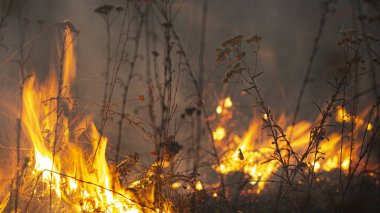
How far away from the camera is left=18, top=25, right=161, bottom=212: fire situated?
301 centimetres

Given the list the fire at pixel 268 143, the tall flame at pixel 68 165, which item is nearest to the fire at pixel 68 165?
the tall flame at pixel 68 165

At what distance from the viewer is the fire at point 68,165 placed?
3.01 m

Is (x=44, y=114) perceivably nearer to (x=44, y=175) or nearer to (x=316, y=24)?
(x=44, y=175)

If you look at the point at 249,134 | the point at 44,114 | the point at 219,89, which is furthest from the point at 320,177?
the point at 44,114

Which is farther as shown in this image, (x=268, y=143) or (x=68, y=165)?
(x=268, y=143)

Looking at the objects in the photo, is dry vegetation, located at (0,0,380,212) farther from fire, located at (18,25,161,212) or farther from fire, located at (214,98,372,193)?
fire, located at (214,98,372,193)

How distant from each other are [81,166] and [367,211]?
7.22ft

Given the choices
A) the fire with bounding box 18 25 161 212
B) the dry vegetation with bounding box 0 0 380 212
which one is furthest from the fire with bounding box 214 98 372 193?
the fire with bounding box 18 25 161 212

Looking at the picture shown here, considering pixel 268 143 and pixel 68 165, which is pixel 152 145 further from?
pixel 268 143

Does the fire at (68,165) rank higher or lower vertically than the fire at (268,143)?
lower

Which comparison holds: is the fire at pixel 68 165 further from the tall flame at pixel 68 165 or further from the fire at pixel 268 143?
the fire at pixel 268 143

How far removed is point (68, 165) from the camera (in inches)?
143

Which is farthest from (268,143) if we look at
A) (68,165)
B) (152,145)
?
(68,165)

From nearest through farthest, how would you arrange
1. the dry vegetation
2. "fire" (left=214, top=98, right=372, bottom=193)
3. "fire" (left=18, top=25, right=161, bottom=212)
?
the dry vegetation
"fire" (left=18, top=25, right=161, bottom=212)
"fire" (left=214, top=98, right=372, bottom=193)
